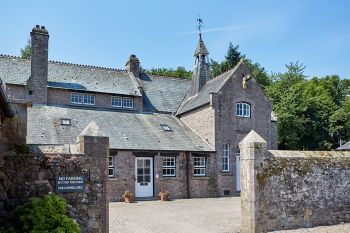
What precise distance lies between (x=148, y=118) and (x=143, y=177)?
5485 mm

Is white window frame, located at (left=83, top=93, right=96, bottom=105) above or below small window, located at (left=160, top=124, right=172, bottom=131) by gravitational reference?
above

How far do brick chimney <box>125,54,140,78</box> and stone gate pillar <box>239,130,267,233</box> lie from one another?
19710mm

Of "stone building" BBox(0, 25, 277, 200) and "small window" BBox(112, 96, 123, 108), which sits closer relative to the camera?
"stone building" BBox(0, 25, 277, 200)

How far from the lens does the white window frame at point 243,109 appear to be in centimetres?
2591

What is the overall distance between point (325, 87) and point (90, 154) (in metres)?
51.6

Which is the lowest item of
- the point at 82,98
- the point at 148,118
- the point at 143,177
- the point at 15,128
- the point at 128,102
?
the point at 143,177

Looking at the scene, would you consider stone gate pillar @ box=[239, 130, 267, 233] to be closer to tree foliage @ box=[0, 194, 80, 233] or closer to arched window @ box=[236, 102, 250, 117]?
tree foliage @ box=[0, 194, 80, 233]

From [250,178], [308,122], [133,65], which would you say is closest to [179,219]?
[250,178]

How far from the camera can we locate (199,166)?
23.9 metres

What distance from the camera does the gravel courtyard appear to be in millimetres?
12195

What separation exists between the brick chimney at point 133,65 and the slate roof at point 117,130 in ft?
17.9

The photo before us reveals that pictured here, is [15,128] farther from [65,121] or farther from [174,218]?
[65,121]

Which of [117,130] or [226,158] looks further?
[226,158]

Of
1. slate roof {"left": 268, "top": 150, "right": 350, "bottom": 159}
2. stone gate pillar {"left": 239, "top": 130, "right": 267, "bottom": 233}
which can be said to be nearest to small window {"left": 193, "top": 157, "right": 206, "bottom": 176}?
slate roof {"left": 268, "top": 150, "right": 350, "bottom": 159}
